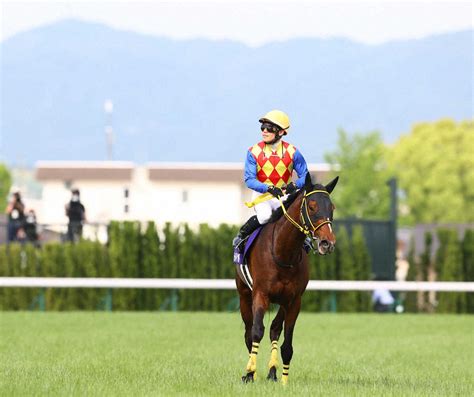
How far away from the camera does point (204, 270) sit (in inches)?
1204

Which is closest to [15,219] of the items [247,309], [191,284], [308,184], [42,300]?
[42,300]

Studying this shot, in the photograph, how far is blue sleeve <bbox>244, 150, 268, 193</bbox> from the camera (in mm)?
12383

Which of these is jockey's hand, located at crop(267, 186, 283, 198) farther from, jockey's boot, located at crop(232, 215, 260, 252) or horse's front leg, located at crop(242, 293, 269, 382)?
horse's front leg, located at crop(242, 293, 269, 382)

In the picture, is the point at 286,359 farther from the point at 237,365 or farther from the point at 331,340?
the point at 331,340

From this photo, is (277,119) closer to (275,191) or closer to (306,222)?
(275,191)

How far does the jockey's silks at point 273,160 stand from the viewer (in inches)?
492

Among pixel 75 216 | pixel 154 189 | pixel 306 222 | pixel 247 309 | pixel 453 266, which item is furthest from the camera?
pixel 154 189

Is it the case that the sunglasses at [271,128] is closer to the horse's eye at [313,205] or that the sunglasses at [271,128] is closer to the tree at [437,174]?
the horse's eye at [313,205]

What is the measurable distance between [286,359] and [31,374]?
102 inches

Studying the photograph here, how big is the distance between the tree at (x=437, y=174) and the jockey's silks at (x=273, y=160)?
292 feet

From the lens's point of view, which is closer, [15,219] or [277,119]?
[277,119]

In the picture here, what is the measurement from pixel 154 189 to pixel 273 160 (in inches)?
4507

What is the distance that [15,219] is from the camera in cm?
3194

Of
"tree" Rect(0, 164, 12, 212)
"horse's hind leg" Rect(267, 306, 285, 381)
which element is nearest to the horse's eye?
"horse's hind leg" Rect(267, 306, 285, 381)
